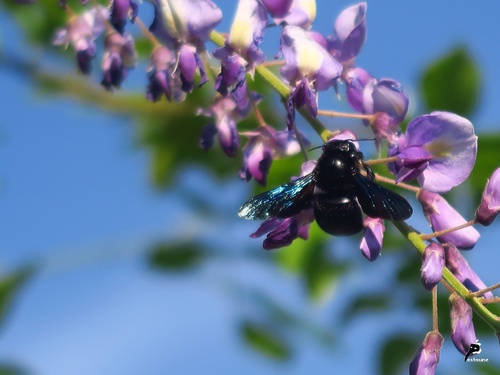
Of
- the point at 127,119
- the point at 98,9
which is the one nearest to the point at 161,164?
the point at 127,119

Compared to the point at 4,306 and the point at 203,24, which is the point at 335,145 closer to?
the point at 203,24

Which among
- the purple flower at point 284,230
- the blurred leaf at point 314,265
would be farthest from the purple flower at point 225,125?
the blurred leaf at point 314,265

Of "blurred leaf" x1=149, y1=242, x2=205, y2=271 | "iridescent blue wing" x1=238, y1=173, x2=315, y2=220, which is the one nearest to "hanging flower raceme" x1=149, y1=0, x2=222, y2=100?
"iridescent blue wing" x1=238, y1=173, x2=315, y2=220

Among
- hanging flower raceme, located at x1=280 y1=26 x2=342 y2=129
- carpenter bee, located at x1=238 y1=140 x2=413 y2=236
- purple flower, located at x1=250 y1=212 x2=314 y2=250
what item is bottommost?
purple flower, located at x1=250 y1=212 x2=314 y2=250

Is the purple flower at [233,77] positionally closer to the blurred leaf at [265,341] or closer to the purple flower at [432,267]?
the purple flower at [432,267]

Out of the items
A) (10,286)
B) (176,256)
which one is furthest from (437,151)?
(176,256)

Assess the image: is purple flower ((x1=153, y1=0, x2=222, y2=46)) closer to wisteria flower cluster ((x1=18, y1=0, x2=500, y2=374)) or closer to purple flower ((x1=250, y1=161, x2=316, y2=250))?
wisteria flower cluster ((x1=18, y1=0, x2=500, y2=374))
